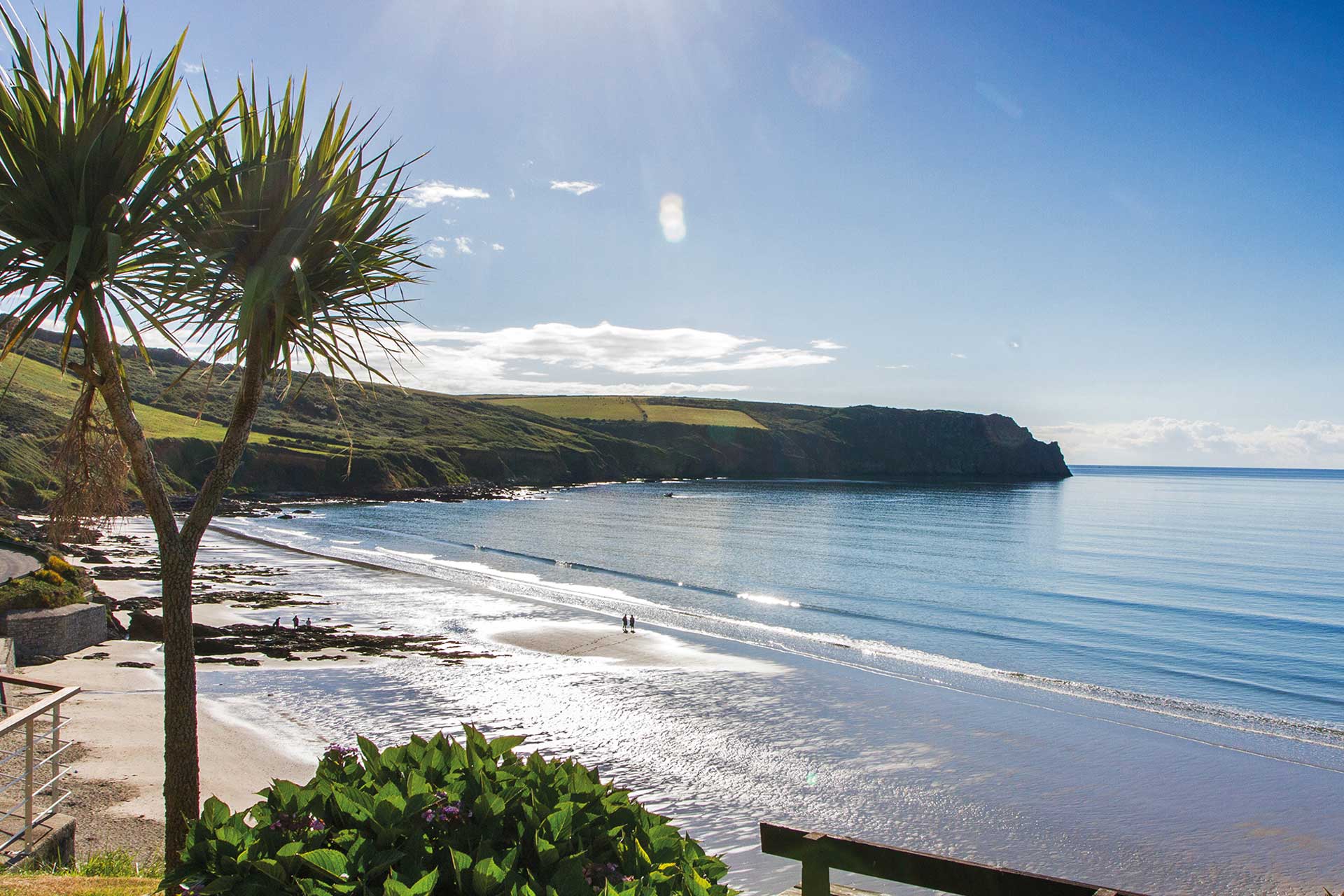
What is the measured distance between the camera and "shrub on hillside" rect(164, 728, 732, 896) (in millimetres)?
3996

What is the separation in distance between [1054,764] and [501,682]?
15.3 m

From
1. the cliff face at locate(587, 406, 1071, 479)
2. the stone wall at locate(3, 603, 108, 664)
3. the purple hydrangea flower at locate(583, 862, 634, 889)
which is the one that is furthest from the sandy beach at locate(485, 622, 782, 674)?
the cliff face at locate(587, 406, 1071, 479)

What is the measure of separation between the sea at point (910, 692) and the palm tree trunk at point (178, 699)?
8768mm

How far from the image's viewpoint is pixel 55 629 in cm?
2178

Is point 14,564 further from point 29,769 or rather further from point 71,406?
point 71,406

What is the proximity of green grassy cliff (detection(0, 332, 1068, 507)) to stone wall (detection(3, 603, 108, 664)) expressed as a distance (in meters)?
6.22

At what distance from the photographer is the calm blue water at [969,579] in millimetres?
29953

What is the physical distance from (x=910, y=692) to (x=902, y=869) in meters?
22.8

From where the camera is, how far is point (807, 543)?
69.2 metres

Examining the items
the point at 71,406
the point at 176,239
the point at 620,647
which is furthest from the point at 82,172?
the point at 71,406

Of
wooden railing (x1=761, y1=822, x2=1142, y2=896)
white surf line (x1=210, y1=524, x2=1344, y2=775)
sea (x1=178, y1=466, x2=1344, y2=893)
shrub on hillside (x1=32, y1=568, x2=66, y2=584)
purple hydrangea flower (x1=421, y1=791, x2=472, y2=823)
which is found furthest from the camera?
shrub on hillside (x1=32, y1=568, x2=66, y2=584)

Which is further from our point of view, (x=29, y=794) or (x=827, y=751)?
(x=827, y=751)

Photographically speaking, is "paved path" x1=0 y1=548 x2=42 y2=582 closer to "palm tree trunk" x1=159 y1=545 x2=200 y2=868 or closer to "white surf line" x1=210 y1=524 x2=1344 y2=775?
"white surf line" x1=210 y1=524 x2=1344 y2=775

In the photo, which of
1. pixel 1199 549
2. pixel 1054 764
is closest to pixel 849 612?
pixel 1054 764
